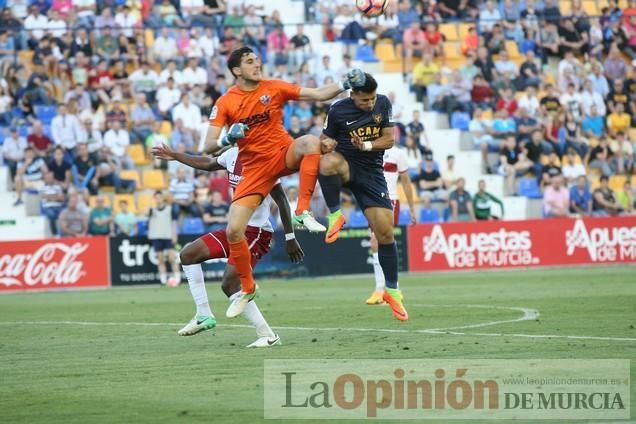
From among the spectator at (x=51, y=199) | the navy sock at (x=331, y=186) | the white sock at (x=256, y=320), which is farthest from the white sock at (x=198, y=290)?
the spectator at (x=51, y=199)

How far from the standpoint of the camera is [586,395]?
9945 mm

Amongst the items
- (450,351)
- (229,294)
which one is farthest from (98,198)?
(450,351)

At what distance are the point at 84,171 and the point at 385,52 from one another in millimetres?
10640

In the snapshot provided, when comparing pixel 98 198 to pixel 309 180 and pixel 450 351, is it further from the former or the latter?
pixel 450 351

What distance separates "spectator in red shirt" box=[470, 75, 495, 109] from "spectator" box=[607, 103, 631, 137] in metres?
3.86

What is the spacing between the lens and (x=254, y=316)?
1423cm

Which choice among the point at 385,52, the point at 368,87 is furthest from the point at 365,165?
the point at 385,52

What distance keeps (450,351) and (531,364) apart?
147cm

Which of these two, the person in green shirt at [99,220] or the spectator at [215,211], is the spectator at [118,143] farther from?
the spectator at [215,211]

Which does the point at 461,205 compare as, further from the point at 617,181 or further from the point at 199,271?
the point at 199,271

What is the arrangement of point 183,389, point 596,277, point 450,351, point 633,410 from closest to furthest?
point 633,410, point 183,389, point 450,351, point 596,277

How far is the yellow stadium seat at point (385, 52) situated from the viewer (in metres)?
37.5

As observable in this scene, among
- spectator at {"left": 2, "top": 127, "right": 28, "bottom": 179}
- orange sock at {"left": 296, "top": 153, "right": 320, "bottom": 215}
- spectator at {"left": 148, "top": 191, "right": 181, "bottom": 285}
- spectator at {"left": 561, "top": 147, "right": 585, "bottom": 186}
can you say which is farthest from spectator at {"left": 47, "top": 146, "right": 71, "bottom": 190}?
orange sock at {"left": 296, "top": 153, "right": 320, "bottom": 215}

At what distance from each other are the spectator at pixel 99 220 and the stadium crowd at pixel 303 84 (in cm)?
3
